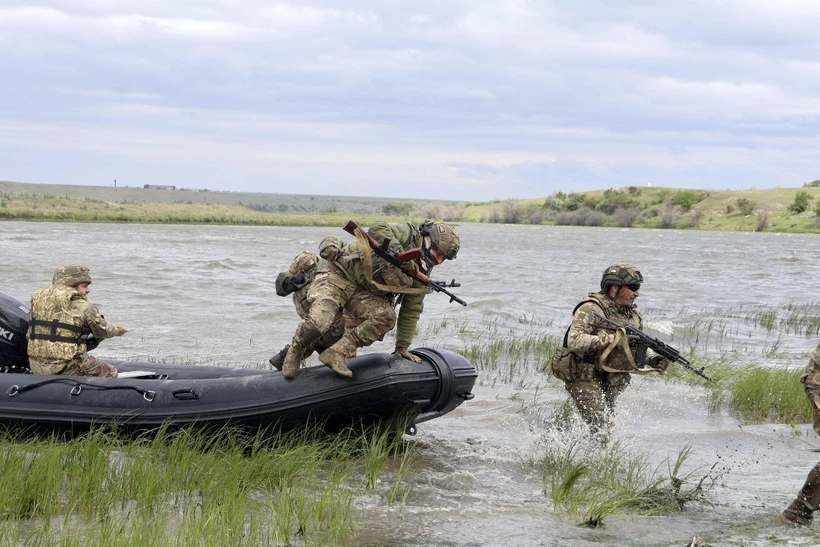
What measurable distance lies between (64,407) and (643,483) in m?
4.08

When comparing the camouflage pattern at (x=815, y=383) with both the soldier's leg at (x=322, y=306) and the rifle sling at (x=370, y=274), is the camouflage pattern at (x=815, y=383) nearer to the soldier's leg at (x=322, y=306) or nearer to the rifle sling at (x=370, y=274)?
the rifle sling at (x=370, y=274)

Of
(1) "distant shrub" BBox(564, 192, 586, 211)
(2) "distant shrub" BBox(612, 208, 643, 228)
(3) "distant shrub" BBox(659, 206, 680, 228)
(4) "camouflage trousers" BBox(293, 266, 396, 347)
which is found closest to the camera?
(4) "camouflage trousers" BBox(293, 266, 396, 347)

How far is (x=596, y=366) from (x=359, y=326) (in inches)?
69.2

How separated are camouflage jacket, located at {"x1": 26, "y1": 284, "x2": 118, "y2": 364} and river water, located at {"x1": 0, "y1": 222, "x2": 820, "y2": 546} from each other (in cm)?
269

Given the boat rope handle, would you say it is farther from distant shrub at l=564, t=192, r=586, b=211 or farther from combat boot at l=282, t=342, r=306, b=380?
distant shrub at l=564, t=192, r=586, b=211

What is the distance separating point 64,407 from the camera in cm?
722

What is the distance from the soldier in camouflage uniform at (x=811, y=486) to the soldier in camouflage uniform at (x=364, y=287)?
2.40 m

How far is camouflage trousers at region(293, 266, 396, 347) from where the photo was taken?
270 inches

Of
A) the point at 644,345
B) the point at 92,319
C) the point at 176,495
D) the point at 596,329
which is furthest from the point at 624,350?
the point at 92,319

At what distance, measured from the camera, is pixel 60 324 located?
7.41 m

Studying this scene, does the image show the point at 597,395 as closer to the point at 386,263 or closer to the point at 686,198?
the point at 386,263

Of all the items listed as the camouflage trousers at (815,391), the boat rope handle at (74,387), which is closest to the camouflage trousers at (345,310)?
the boat rope handle at (74,387)

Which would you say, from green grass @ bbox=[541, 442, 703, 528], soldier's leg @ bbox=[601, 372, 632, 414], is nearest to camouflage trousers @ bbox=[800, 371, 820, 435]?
green grass @ bbox=[541, 442, 703, 528]

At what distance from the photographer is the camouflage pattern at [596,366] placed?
7227 millimetres
